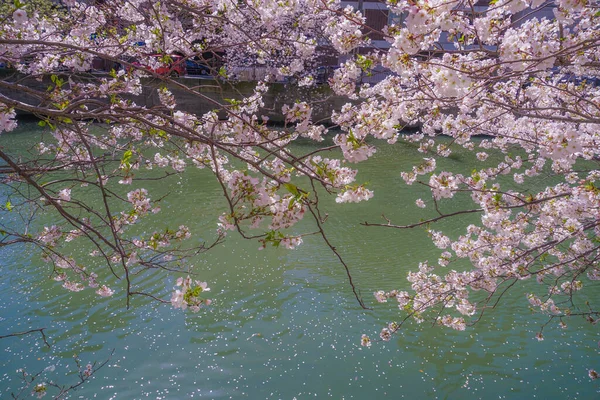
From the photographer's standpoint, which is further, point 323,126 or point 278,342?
point 278,342

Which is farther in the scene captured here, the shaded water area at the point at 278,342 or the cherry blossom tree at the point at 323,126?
the shaded water area at the point at 278,342

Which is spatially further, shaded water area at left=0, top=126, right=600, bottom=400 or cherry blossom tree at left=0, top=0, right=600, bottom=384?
shaded water area at left=0, top=126, right=600, bottom=400

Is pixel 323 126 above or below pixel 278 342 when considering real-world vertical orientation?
above

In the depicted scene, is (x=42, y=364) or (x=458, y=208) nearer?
(x=42, y=364)

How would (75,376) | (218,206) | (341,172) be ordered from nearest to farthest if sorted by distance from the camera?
(341,172), (75,376), (218,206)

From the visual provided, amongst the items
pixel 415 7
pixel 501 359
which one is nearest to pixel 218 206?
pixel 501 359

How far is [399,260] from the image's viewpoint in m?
5.66

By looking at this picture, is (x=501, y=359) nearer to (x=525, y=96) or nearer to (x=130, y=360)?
(x=525, y=96)

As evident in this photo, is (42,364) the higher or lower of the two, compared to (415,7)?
lower

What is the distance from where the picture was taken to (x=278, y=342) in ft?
13.5

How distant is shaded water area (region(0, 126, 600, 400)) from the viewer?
363cm

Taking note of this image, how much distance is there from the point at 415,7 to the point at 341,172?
77 cm

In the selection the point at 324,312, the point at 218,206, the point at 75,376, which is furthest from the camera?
the point at 218,206

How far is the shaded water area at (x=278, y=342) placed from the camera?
3.63m
